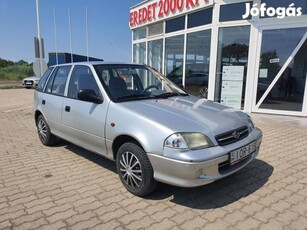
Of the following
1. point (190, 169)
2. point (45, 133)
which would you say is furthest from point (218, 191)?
point (45, 133)

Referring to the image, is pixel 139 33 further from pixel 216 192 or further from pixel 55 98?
pixel 216 192

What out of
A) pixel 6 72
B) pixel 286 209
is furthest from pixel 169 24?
pixel 6 72

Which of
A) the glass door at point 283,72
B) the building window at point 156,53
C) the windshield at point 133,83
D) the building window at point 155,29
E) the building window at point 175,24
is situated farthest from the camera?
the building window at point 156,53

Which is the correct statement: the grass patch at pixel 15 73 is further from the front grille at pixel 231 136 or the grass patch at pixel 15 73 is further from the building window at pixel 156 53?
the front grille at pixel 231 136

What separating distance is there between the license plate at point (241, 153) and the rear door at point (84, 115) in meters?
1.69

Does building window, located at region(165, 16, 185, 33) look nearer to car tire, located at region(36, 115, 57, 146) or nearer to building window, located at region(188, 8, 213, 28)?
building window, located at region(188, 8, 213, 28)

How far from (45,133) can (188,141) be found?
11.6 ft

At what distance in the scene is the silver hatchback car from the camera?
285cm

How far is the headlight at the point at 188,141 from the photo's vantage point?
2.81 metres

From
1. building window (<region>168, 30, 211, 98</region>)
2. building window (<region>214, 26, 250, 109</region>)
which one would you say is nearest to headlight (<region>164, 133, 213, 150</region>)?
building window (<region>214, 26, 250, 109</region>)

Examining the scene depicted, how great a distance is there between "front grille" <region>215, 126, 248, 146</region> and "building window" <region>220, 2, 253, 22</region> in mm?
6153

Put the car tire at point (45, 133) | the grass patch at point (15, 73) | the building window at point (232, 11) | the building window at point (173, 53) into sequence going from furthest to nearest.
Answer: the grass patch at point (15, 73) → the building window at point (173, 53) → the building window at point (232, 11) → the car tire at point (45, 133)

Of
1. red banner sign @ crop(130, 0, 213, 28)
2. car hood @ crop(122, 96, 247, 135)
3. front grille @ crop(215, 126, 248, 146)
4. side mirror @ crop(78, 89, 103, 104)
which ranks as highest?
red banner sign @ crop(130, 0, 213, 28)

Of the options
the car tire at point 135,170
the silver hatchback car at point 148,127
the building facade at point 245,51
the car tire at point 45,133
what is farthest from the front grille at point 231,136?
the building facade at point 245,51
